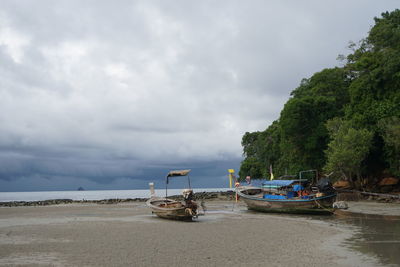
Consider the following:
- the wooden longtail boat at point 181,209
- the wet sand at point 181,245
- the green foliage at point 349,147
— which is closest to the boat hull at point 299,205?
the wet sand at point 181,245

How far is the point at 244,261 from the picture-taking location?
11875mm

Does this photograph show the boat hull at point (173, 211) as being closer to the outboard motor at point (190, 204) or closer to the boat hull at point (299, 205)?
the outboard motor at point (190, 204)

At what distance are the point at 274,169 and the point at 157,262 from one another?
1999 inches

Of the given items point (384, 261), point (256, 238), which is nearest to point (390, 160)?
point (256, 238)

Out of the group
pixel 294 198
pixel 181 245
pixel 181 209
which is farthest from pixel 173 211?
pixel 294 198

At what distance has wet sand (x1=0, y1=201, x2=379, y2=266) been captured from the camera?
39.0 feet

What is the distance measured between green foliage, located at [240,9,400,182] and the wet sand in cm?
1841

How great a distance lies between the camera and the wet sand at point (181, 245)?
39.0 feet

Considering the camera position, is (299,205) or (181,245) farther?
(299,205)

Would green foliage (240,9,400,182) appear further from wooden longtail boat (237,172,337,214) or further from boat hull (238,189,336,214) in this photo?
boat hull (238,189,336,214)

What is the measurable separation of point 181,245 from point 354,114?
31.8 metres

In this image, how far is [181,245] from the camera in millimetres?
14914

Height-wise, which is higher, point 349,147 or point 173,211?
point 349,147

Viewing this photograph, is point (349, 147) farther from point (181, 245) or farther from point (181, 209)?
point (181, 245)
